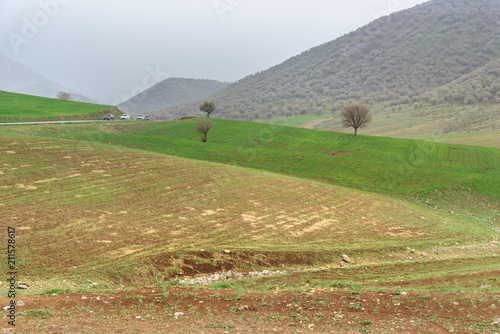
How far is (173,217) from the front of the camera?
1047 inches

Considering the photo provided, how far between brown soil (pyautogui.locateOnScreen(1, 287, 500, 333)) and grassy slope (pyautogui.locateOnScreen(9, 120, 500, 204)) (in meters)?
35.6

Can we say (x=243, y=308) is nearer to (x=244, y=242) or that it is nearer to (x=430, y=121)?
(x=244, y=242)

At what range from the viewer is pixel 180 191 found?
33219 millimetres

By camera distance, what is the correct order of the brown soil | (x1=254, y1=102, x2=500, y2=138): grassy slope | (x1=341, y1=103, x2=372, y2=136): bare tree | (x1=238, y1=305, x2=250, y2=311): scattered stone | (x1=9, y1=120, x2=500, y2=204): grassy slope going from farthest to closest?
(x1=254, y1=102, x2=500, y2=138): grassy slope
(x1=341, y1=103, x2=372, y2=136): bare tree
(x1=9, y1=120, x2=500, y2=204): grassy slope
(x1=238, y1=305, x2=250, y2=311): scattered stone
the brown soil

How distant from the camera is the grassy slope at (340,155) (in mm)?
48844

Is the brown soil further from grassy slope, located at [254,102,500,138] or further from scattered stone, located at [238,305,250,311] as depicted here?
grassy slope, located at [254,102,500,138]

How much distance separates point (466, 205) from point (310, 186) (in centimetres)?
1870

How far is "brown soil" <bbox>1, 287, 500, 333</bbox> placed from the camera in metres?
11.1

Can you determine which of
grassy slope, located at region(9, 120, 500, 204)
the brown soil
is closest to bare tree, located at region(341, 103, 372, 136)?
grassy slope, located at region(9, 120, 500, 204)

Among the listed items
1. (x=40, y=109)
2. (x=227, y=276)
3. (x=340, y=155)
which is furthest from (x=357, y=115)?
(x=40, y=109)

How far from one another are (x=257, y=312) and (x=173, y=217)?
1535 cm

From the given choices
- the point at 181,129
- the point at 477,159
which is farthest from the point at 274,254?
the point at 181,129

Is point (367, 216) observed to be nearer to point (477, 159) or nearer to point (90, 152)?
point (90, 152)

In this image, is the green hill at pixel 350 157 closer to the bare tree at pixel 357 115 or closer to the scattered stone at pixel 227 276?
the bare tree at pixel 357 115
